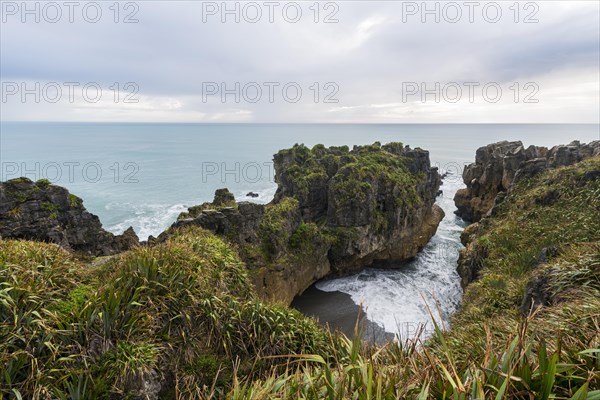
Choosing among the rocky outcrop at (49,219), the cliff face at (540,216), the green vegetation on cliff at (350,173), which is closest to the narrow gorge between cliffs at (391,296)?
the cliff face at (540,216)

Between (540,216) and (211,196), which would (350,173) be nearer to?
(540,216)

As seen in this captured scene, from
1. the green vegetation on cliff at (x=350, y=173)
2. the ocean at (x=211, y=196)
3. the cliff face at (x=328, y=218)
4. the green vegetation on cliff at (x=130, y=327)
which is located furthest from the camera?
the green vegetation on cliff at (x=350, y=173)

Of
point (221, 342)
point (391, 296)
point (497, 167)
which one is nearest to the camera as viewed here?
point (221, 342)

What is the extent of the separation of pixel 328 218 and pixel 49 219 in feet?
72.6

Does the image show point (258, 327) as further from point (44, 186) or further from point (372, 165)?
point (372, 165)

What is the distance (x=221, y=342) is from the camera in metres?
8.05

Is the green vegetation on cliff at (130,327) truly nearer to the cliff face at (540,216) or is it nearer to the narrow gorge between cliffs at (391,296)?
the cliff face at (540,216)

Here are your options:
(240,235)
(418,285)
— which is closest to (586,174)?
(418,285)

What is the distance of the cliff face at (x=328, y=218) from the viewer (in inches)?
912

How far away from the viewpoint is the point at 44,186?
16828 millimetres

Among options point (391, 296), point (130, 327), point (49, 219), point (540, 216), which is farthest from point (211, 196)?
point (130, 327)

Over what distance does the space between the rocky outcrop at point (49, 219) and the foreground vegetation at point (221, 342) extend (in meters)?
8.98

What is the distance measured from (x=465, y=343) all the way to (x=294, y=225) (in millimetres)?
21725

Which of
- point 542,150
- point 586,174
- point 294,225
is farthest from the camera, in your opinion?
point 542,150
